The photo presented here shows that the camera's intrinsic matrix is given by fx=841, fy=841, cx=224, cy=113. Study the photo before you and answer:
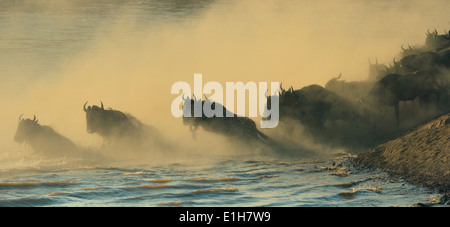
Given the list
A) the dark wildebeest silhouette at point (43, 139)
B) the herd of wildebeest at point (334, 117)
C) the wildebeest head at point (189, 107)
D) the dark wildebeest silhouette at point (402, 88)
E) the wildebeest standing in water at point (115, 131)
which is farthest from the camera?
the dark wildebeest silhouette at point (43, 139)

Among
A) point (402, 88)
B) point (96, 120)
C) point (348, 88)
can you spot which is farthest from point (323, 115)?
point (96, 120)

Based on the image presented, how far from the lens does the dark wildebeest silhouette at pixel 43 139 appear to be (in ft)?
104

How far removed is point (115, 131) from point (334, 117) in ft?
26.8

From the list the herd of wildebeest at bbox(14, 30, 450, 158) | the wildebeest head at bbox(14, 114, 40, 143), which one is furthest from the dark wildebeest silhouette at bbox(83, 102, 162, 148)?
the wildebeest head at bbox(14, 114, 40, 143)

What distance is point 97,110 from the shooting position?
31.5 meters

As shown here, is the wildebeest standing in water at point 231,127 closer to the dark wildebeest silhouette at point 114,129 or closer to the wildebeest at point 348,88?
the dark wildebeest silhouette at point 114,129

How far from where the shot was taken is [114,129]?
31500mm

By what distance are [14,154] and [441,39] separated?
1761 cm

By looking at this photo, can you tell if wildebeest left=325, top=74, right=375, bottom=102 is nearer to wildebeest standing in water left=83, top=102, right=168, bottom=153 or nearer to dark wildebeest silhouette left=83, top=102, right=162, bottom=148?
wildebeest standing in water left=83, top=102, right=168, bottom=153

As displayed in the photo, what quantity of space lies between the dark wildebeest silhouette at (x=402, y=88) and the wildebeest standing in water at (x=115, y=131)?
26.5 feet

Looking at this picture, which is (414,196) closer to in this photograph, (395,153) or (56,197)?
(395,153)

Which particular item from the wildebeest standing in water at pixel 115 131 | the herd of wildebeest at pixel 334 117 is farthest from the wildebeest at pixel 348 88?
the wildebeest standing in water at pixel 115 131

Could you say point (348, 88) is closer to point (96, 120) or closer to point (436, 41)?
point (436, 41)
